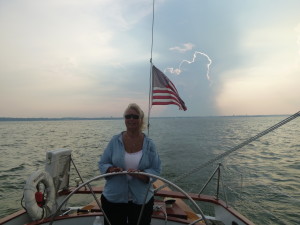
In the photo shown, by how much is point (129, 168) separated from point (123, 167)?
72 mm

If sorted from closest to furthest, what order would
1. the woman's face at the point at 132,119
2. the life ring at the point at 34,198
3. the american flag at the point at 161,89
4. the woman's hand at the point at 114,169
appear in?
the woman's hand at the point at 114,169 → the woman's face at the point at 132,119 → the life ring at the point at 34,198 → the american flag at the point at 161,89

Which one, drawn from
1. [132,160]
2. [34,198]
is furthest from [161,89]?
[132,160]

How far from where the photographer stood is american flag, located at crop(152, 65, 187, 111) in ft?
24.3

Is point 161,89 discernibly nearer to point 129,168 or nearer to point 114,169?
point 129,168

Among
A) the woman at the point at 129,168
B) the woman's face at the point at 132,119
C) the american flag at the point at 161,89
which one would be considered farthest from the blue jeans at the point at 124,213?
the american flag at the point at 161,89

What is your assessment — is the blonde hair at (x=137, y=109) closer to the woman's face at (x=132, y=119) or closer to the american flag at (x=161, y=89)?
the woman's face at (x=132, y=119)

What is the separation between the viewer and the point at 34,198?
4180mm

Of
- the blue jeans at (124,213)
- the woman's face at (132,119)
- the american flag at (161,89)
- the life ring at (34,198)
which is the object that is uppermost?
the american flag at (161,89)

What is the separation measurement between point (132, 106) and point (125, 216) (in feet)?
4.18

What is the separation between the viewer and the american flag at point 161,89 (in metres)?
7.41

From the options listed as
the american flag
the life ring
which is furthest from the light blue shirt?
the american flag

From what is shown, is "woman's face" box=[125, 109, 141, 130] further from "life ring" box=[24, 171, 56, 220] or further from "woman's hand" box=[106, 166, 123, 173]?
"life ring" box=[24, 171, 56, 220]

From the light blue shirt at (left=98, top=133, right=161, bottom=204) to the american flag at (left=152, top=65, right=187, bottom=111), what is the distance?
185 inches

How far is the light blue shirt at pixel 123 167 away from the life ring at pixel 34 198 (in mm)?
2135
